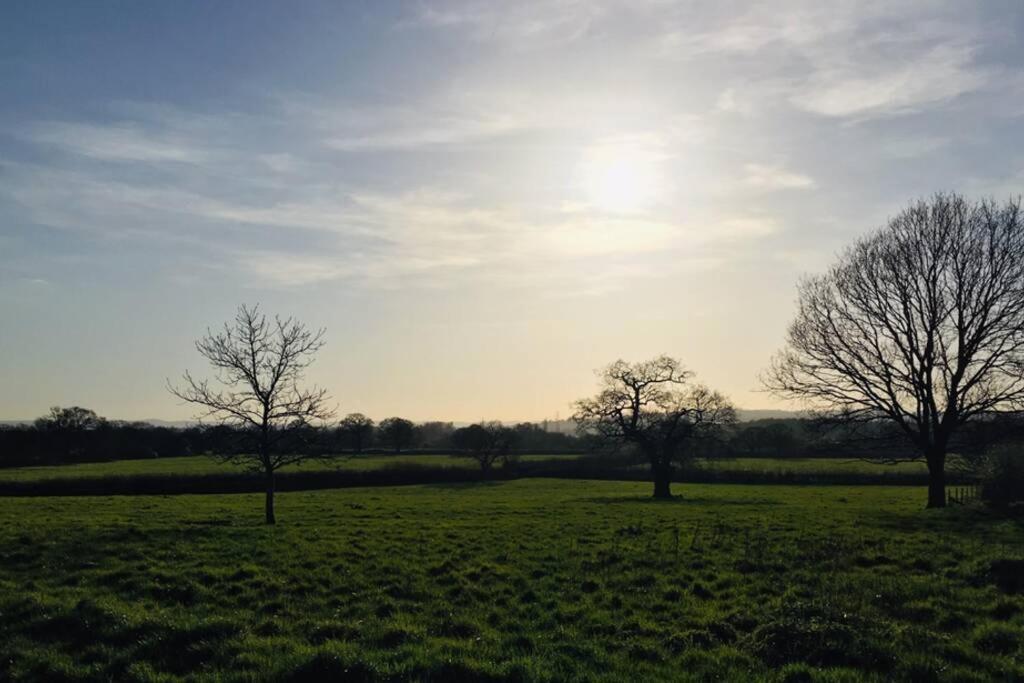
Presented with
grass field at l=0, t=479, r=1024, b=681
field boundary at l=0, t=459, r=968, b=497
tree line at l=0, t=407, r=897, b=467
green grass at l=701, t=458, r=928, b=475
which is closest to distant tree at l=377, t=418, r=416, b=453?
tree line at l=0, t=407, r=897, b=467

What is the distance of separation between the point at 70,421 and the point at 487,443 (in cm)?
7023

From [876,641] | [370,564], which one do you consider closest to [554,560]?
[370,564]

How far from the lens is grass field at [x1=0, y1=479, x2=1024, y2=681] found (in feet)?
31.9

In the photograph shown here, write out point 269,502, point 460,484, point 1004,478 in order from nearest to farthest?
point 269,502 → point 1004,478 → point 460,484

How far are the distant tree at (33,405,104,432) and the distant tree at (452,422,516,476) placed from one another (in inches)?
2379

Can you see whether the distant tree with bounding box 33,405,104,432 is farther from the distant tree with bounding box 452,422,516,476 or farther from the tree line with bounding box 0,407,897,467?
the distant tree with bounding box 452,422,516,476

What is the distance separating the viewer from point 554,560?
1809 centimetres

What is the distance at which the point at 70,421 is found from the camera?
10812cm

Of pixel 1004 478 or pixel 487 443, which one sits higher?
pixel 1004 478

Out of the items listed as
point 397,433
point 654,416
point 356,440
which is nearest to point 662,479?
point 654,416

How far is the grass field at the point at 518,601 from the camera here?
973 cm

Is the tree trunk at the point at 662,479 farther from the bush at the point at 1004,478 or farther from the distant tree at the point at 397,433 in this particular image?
the distant tree at the point at 397,433

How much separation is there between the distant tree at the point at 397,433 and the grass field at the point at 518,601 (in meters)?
85.2

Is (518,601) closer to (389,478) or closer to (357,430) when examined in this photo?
(389,478)
